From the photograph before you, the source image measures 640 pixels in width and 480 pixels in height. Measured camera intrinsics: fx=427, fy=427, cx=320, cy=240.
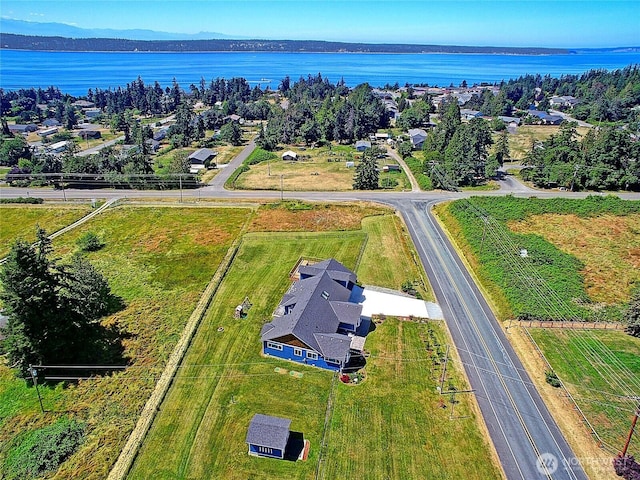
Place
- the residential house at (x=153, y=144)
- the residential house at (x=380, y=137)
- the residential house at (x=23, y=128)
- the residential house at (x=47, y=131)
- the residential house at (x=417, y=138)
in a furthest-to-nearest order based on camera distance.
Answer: the residential house at (x=23, y=128), the residential house at (x=47, y=131), the residential house at (x=380, y=137), the residential house at (x=417, y=138), the residential house at (x=153, y=144)

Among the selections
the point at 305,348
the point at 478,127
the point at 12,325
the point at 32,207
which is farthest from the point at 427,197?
the point at 32,207

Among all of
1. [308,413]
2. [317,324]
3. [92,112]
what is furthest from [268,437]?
[92,112]

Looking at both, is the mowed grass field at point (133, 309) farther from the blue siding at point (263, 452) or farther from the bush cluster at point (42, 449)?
the blue siding at point (263, 452)

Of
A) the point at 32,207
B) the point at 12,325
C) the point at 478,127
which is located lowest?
the point at 32,207

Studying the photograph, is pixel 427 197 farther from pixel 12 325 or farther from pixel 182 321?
pixel 12 325

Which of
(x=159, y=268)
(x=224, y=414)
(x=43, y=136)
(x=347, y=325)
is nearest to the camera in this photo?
(x=224, y=414)

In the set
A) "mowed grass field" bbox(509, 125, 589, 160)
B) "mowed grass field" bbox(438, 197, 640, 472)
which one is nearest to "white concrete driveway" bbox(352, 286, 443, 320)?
"mowed grass field" bbox(438, 197, 640, 472)

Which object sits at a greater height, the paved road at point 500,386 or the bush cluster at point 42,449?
the paved road at point 500,386

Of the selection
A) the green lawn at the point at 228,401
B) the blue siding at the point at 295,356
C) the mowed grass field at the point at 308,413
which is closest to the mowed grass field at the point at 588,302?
the mowed grass field at the point at 308,413
